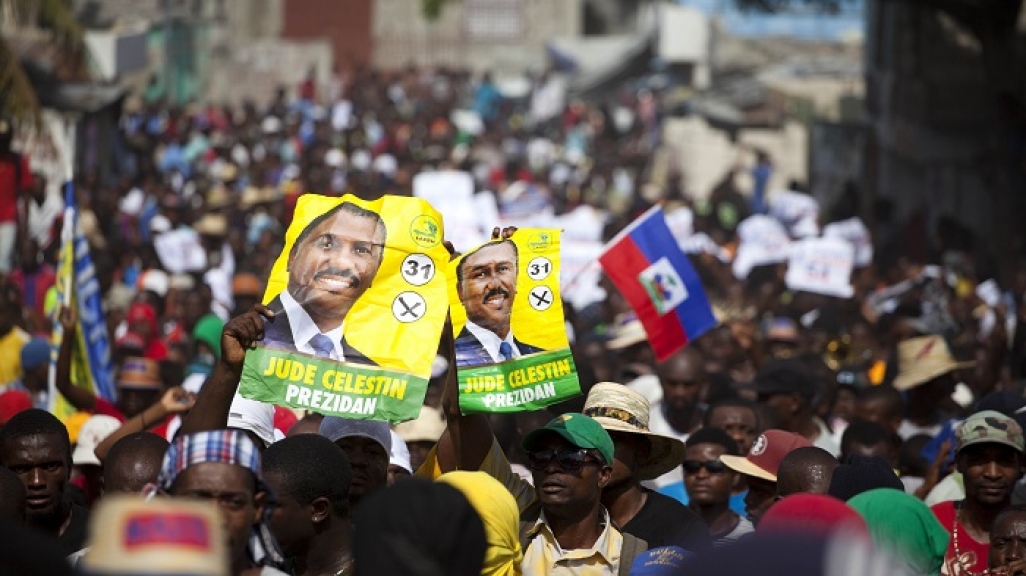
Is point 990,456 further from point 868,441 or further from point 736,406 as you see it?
point 736,406

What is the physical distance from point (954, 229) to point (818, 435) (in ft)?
41.3

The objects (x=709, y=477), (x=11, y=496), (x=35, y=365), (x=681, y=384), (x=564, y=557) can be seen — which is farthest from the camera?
(x=35, y=365)

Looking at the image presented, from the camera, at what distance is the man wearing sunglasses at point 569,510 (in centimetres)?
552

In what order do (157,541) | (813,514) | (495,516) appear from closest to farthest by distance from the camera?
(157,541), (813,514), (495,516)

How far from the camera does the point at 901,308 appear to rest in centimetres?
1438

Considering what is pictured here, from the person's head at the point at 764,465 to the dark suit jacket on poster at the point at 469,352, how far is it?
1.10 meters

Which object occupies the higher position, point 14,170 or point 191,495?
point 191,495

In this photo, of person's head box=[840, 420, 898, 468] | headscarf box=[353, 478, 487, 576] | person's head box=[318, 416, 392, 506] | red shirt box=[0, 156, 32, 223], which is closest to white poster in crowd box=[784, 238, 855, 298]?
red shirt box=[0, 156, 32, 223]

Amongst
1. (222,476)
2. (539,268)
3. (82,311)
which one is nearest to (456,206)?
(82,311)

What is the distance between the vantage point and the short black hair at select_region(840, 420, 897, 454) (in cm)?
784

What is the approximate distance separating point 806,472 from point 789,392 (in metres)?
2.60

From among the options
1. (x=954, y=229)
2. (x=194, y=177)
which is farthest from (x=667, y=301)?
(x=194, y=177)

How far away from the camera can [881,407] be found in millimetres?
8961

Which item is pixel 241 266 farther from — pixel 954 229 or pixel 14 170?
pixel 954 229
